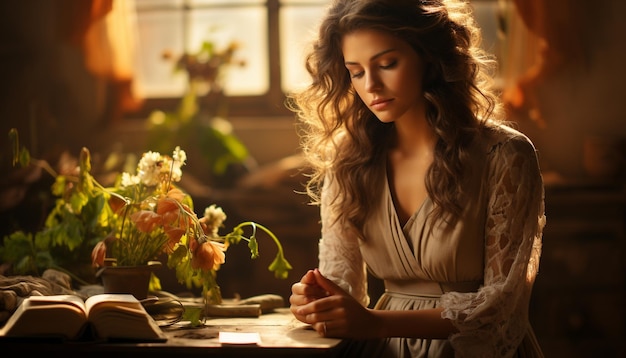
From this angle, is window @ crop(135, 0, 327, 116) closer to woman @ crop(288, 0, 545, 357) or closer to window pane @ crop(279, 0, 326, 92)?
window pane @ crop(279, 0, 326, 92)

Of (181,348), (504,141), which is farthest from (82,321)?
(504,141)

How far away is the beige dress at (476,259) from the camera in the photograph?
6.61 ft

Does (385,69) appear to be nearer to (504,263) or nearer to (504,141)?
(504,141)

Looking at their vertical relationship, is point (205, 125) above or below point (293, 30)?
below

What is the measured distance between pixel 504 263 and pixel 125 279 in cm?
94

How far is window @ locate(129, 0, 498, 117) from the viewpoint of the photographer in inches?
177

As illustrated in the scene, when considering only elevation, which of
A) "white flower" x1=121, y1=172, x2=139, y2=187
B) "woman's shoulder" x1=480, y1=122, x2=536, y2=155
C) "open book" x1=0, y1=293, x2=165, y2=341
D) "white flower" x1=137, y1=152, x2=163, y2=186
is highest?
"woman's shoulder" x1=480, y1=122, x2=536, y2=155

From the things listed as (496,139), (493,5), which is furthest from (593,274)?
(496,139)

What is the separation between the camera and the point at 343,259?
7.73ft

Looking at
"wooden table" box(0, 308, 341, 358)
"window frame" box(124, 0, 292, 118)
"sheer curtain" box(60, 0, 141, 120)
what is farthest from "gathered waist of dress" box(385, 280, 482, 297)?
"sheer curtain" box(60, 0, 141, 120)

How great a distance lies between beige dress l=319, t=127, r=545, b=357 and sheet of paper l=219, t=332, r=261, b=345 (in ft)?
1.11

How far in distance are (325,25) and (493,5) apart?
7.60 ft

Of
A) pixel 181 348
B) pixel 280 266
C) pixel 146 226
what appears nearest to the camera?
pixel 181 348

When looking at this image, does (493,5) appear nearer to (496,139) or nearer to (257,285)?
(257,285)
